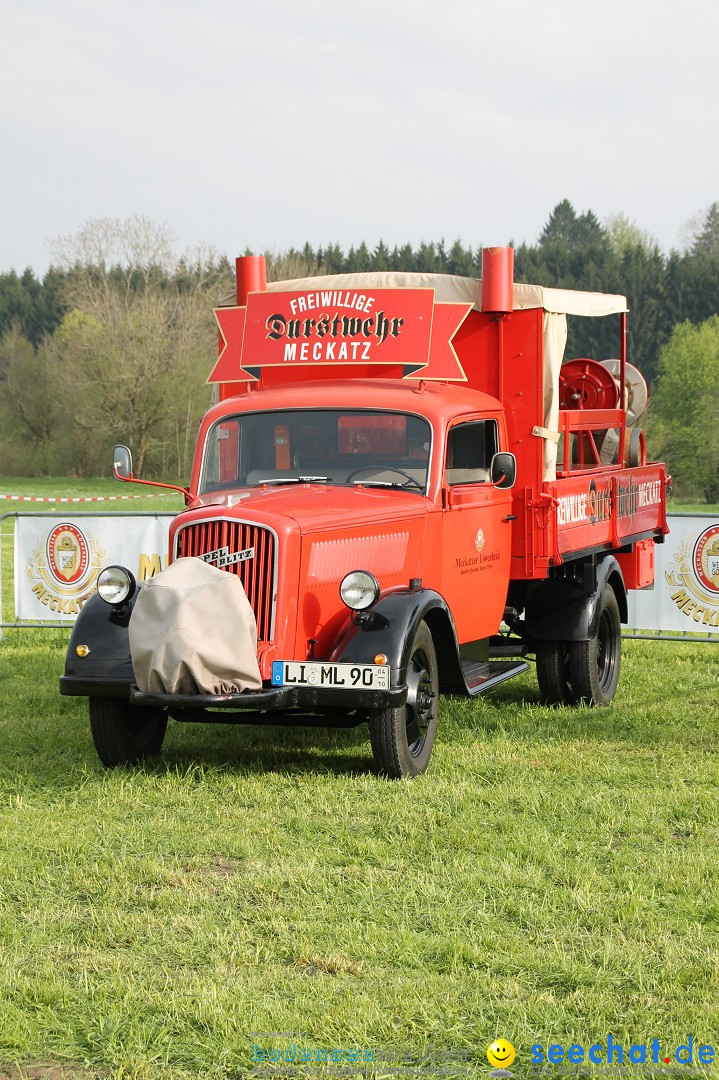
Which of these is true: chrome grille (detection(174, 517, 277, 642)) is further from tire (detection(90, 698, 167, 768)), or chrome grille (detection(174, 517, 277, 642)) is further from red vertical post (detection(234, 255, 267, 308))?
red vertical post (detection(234, 255, 267, 308))

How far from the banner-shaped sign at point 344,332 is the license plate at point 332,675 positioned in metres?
2.43

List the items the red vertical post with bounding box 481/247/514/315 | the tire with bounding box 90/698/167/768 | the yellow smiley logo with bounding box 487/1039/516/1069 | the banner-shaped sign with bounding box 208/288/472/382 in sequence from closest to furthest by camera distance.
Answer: the yellow smiley logo with bounding box 487/1039/516/1069, the tire with bounding box 90/698/167/768, the banner-shaped sign with bounding box 208/288/472/382, the red vertical post with bounding box 481/247/514/315

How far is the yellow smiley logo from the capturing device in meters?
3.83

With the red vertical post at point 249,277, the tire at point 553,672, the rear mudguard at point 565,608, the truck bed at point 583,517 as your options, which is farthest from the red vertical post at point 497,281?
the tire at point 553,672

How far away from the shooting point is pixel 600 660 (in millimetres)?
10445

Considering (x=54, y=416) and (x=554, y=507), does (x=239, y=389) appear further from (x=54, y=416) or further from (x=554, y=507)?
(x=54, y=416)

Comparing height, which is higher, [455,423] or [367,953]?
[455,423]

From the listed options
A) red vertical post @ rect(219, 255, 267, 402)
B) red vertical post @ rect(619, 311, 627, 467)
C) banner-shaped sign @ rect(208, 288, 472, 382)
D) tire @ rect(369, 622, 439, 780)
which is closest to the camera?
tire @ rect(369, 622, 439, 780)

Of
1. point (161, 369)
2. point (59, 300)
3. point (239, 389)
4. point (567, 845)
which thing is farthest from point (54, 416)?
point (567, 845)

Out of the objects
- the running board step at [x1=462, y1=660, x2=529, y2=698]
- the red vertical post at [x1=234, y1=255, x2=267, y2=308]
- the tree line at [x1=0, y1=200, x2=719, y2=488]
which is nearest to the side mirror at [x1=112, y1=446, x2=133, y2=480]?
the red vertical post at [x1=234, y1=255, x2=267, y2=308]

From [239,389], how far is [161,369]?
44.1 metres

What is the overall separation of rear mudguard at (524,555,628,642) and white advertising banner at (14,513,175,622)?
14.9 feet

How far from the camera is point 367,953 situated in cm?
466

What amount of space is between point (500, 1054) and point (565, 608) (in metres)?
6.07
